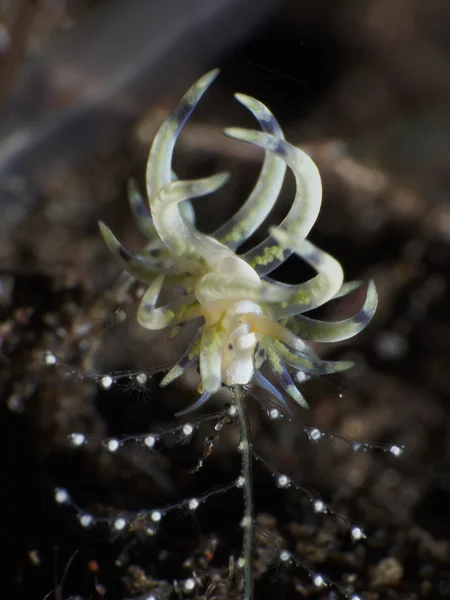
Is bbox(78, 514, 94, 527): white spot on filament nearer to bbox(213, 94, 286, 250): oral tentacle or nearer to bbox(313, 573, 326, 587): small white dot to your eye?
bbox(313, 573, 326, 587): small white dot

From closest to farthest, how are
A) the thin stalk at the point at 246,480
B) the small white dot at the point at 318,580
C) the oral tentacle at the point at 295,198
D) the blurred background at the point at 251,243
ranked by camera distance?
the oral tentacle at the point at 295,198 → the thin stalk at the point at 246,480 → the small white dot at the point at 318,580 → the blurred background at the point at 251,243

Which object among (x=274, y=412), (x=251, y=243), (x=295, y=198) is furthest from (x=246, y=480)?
(x=251, y=243)

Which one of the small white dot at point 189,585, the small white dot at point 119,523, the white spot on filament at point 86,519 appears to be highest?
the small white dot at point 119,523

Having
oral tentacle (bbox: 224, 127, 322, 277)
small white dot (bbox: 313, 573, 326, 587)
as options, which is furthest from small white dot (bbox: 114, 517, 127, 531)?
oral tentacle (bbox: 224, 127, 322, 277)

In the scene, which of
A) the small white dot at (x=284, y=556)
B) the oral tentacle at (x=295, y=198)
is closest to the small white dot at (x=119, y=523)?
the small white dot at (x=284, y=556)

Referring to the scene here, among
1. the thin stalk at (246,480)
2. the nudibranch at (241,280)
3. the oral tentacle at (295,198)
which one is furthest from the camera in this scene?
the thin stalk at (246,480)

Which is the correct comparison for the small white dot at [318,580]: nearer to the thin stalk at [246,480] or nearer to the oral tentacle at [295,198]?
the thin stalk at [246,480]

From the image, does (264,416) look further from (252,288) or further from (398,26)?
(398,26)
